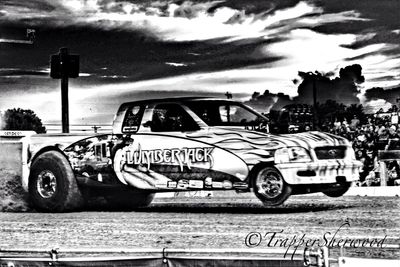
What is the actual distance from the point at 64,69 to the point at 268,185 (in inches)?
89.4

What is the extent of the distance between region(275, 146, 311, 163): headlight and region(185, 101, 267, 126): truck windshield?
0.34 m

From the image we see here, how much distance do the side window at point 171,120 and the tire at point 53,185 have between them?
101 cm

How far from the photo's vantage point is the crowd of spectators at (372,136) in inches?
274

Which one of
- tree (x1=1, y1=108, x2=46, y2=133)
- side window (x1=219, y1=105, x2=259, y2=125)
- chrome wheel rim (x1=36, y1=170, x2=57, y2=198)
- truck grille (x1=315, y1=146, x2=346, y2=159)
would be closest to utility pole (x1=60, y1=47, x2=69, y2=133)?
tree (x1=1, y1=108, x2=46, y2=133)

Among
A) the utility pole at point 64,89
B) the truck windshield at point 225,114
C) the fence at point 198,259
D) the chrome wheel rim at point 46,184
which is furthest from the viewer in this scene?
the chrome wheel rim at point 46,184

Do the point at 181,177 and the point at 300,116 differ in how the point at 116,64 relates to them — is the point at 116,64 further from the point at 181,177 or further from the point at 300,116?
the point at 300,116

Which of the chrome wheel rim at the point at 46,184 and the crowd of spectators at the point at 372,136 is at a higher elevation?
the crowd of spectators at the point at 372,136

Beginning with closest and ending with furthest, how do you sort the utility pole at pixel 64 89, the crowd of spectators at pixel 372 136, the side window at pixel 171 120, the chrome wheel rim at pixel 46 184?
the crowd of spectators at pixel 372 136 → the side window at pixel 171 120 → the utility pole at pixel 64 89 → the chrome wheel rim at pixel 46 184

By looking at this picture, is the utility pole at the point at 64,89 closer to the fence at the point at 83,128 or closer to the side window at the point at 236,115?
the fence at the point at 83,128

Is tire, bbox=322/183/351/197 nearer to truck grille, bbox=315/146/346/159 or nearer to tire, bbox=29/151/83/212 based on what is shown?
truck grille, bbox=315/146/346/159

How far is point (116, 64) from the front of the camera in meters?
7.60

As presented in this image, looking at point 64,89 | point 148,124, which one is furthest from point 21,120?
point 148,124

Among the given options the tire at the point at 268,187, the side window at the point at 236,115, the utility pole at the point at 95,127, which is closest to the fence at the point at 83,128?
the utility pole at the point at 95,127

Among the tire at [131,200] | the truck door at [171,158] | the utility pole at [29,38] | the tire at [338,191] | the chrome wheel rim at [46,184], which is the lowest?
the tire at [131,200]
